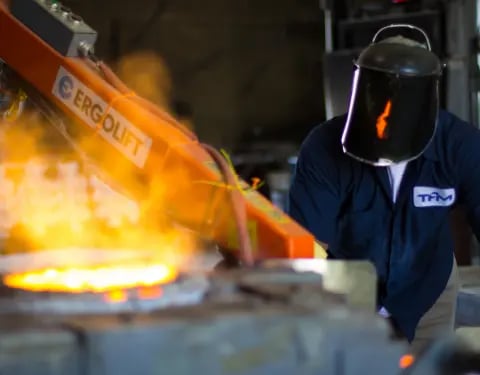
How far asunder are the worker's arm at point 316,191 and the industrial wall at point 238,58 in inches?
171

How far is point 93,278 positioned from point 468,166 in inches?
55.1

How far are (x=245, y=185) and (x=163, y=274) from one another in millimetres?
261

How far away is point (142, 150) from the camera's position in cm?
165

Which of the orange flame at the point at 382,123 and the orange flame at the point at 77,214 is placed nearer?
the orange flame at the point at 77,214

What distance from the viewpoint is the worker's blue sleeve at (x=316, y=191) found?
252cm

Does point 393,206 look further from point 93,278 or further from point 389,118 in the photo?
point 93,278

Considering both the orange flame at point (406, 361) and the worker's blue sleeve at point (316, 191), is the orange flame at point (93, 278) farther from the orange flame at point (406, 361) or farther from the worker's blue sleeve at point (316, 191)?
the worker's blue sleeve at point (316, 191)

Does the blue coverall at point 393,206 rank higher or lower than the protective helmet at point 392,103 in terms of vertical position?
lower

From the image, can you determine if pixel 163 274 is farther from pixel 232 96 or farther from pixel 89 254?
pixel 232 96

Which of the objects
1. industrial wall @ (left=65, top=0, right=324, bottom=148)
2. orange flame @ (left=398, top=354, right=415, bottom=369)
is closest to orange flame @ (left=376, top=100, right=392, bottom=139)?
orange flame @ (left=398, top=354, right=415, bottom=369)

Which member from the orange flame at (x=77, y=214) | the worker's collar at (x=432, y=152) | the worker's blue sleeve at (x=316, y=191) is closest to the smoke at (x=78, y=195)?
the orange flame at (x=77, y=214)

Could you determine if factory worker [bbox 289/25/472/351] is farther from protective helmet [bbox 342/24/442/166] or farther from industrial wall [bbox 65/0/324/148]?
industrial wall [bbox 65/0/324/148]

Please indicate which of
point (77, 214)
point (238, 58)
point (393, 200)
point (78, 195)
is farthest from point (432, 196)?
point (238, 58)

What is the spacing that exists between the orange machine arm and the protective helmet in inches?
30.8
